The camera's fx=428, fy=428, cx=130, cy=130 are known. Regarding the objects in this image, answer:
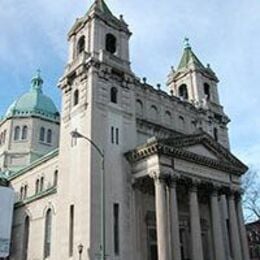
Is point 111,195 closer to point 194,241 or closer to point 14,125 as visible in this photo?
point 194,241

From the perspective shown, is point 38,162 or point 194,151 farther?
point 38,162

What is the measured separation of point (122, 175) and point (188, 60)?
22354mm

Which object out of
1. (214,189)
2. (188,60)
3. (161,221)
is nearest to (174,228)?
(161,221)

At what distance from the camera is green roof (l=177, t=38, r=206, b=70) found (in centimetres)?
5291

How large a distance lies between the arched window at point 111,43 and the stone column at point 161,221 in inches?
620

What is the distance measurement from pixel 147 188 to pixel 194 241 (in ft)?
22.3

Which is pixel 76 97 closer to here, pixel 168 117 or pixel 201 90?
pixel 168 117

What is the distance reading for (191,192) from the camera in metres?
37.0

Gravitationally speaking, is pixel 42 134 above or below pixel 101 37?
below

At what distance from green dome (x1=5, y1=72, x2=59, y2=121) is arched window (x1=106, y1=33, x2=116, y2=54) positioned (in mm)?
22082

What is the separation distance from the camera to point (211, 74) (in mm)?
53844

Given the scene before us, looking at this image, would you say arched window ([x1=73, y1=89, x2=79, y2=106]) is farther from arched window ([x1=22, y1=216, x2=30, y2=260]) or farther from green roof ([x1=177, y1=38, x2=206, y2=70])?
green roof ([x1=177, y1=38, x2=206, y2=70])

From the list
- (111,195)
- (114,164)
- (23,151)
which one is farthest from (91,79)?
(23,151)

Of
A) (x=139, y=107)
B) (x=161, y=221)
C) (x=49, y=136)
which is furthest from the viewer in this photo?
(x=49, y=136)
